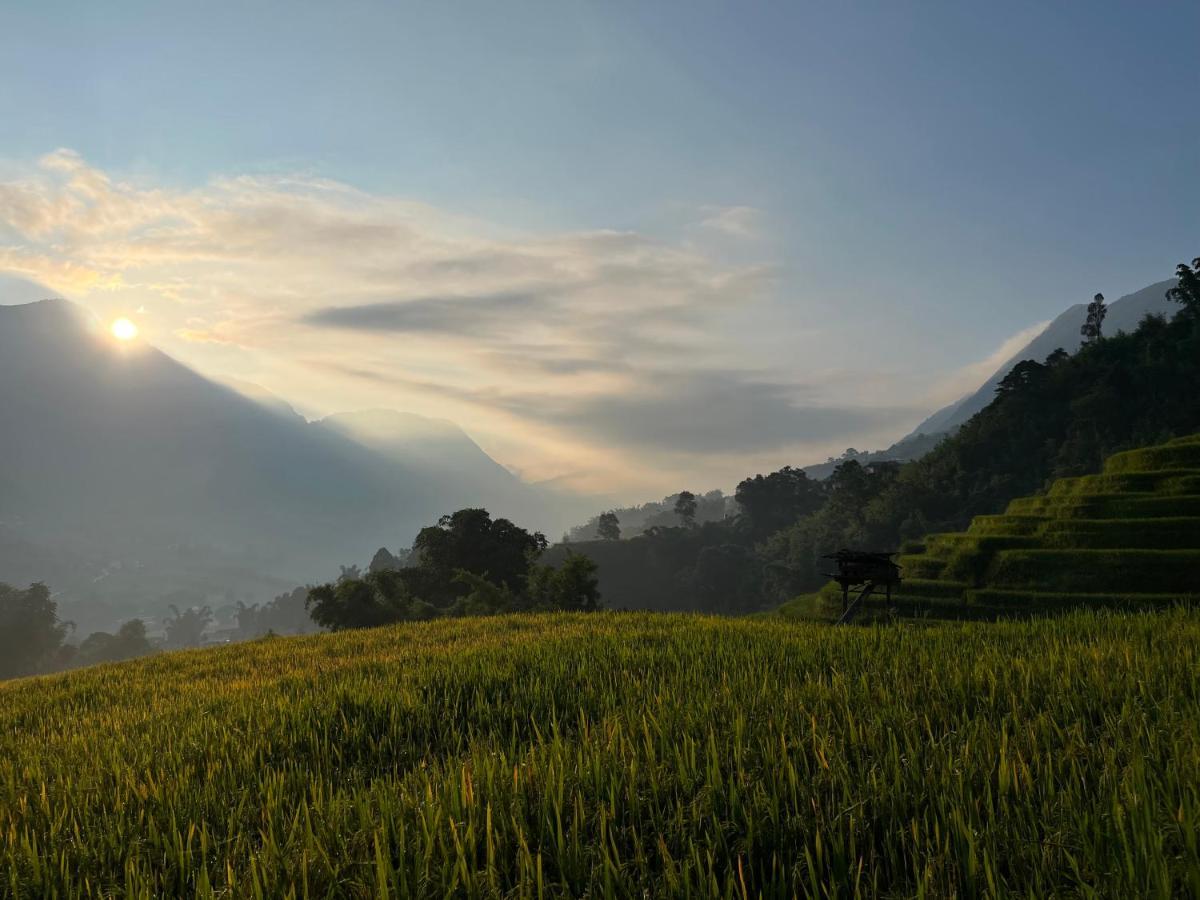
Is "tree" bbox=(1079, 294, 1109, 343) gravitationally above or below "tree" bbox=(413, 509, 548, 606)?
above

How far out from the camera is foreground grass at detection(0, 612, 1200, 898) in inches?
98.3

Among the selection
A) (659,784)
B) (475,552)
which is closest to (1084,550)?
(659,784)

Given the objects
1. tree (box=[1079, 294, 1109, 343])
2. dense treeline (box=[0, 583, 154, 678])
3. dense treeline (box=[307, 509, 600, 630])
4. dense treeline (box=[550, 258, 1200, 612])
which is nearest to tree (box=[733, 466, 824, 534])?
dense treeline (box=[550, 258, 1200, 612])

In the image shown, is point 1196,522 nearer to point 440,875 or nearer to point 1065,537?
point 1065,537

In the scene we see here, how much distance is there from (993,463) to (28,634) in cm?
16568

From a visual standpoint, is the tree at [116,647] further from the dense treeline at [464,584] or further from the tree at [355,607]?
the tree at [355,607]

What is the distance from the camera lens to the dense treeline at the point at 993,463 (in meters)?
87.3

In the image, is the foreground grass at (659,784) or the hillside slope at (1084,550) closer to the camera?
the foreground grass at (659,784)

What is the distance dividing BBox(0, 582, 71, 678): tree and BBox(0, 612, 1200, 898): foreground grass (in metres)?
138

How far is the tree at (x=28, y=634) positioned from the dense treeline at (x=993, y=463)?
10698cm

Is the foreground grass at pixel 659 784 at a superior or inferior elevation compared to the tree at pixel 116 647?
superior

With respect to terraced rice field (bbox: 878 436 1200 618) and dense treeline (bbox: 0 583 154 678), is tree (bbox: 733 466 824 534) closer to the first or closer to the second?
terraced rice field (bbox: 878 436 1200 618)

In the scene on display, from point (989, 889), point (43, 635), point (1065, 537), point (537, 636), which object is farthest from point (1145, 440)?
point (43, 635)

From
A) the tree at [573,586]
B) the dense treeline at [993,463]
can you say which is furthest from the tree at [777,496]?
the tree at [573,586]
